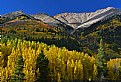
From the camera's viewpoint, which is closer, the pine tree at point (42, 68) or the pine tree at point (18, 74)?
the pine tree at point (18, 74)

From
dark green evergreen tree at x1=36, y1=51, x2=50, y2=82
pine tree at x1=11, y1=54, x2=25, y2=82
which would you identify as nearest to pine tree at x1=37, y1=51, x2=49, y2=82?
dark green evergreen tree at x1=36, y1=51, x2=50, y2=82

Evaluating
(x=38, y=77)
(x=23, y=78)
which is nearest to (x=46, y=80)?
(x=38, y=77)

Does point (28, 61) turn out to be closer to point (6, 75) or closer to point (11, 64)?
point (11, 64)

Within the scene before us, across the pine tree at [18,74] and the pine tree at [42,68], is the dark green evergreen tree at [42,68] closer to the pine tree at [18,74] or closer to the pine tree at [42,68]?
the pine tree at [42,68]

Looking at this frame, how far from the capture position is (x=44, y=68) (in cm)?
17725

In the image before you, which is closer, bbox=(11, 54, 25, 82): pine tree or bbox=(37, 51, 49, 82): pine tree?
bbox=(11, 54, 25, 82): pine tree

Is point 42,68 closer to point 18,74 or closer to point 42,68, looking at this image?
point 42,68

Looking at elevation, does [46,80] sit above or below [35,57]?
below

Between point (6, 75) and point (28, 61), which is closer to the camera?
point (6, 75)

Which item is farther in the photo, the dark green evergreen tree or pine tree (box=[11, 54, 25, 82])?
the dark green evergreen tree

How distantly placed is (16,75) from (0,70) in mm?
23744

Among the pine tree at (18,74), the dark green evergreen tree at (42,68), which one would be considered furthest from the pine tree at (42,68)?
the pine tree at (18,74)

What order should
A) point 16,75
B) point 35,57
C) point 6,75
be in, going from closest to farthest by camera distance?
point 16,75, point 6,75, point 35,57

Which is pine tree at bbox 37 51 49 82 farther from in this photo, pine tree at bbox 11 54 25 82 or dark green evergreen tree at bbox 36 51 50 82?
pine tree at bbox 11 54 25 82
